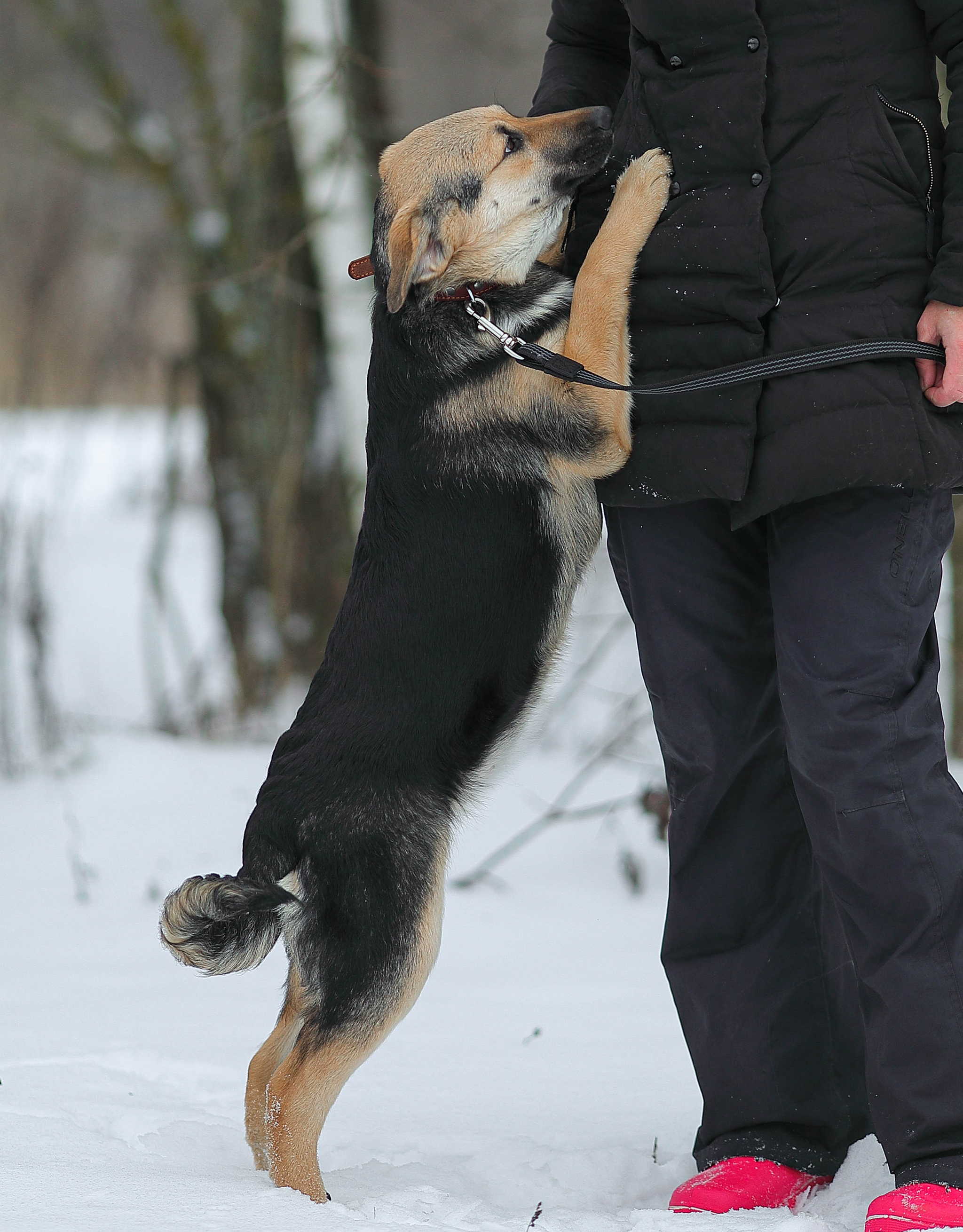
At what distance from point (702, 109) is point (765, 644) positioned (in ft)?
3.01

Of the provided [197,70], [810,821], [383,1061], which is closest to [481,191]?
[810,821]

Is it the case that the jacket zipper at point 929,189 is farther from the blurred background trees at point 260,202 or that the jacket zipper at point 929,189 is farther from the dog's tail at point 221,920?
the blurred background trees at point 260,202

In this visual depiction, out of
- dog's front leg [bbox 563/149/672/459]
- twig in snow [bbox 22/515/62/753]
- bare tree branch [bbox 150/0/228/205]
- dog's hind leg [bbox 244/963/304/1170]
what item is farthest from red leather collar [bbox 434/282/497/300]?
bare tree branch [bbox 150/0/228/205]

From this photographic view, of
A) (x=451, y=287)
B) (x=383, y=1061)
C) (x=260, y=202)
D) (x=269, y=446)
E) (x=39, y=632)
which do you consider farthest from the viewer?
(x=269, y=446)

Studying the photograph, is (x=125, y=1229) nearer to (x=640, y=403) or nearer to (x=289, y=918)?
(x=289, y=918)

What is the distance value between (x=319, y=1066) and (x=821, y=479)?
1338mm

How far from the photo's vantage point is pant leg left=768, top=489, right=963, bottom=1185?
1.85 metres

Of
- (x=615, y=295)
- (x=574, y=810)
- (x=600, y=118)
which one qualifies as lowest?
(x=574, y=810)

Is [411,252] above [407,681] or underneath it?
above

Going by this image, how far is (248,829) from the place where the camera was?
232 cm

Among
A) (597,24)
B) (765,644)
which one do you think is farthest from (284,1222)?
(597,24)

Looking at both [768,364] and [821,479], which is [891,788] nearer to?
[821,479]

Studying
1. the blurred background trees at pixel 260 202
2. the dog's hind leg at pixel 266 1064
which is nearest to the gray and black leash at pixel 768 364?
the dog's hind leg at pixel 266 1064

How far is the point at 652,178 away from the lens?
82.7 inches
